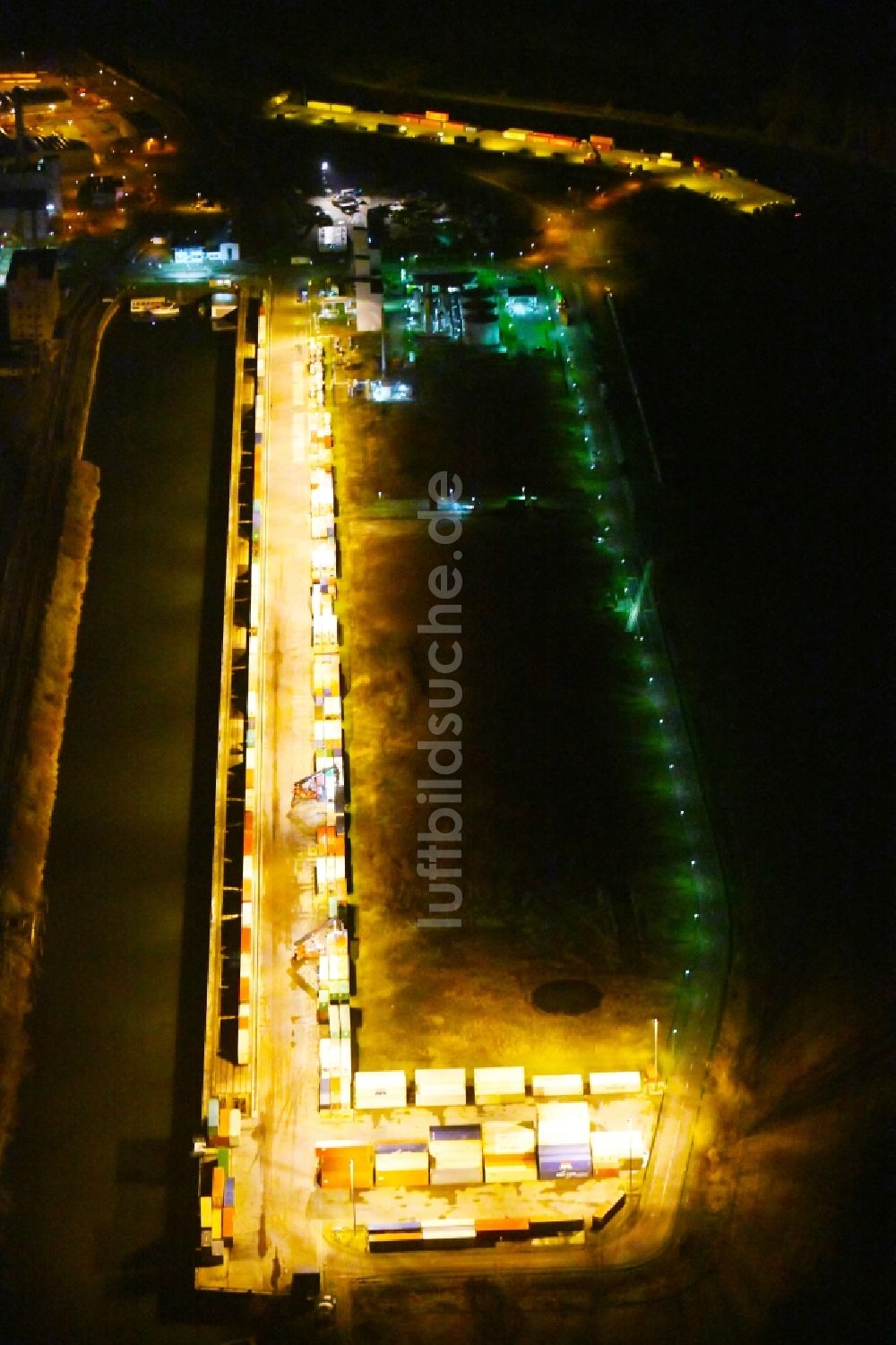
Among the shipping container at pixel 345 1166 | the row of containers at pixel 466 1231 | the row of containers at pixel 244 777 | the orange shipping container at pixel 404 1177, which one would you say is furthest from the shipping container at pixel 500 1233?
the row of containers at pixel 244 777

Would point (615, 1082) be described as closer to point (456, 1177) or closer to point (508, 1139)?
point (508, 1139)

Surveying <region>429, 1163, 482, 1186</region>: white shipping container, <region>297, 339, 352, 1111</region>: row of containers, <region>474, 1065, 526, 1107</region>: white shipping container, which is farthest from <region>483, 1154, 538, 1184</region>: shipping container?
<region>297, 339, 352, 1111</region>: row of containers

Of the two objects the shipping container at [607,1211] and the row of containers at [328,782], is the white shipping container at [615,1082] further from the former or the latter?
the row of containers at [328,782]

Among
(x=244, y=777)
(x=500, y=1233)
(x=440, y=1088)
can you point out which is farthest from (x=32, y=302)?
(x=500, y=1233)

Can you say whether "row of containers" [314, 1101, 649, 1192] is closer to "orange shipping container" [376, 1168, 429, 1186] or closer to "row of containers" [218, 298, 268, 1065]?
"orange shipping container" [376, 1168, 429, 1186]

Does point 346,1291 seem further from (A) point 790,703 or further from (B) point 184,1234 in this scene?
(A) point 790,703

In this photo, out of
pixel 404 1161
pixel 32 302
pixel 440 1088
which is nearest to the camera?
pixel 404 1161
